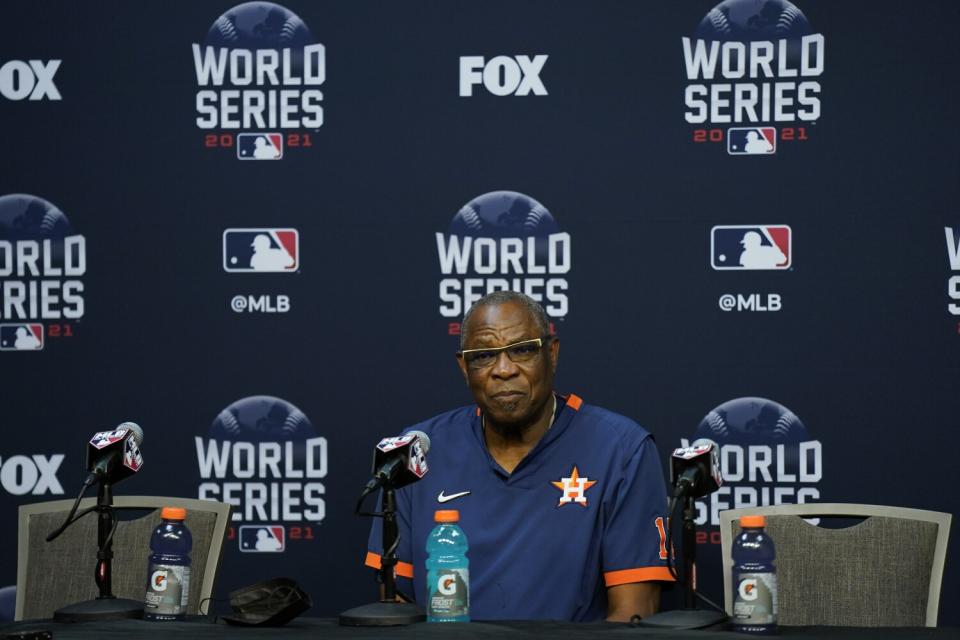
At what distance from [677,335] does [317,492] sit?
1.17 meters

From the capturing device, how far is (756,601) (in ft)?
5.62

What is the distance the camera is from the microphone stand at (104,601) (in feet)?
6.13

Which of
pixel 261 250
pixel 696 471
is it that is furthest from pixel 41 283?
pixel 696 471

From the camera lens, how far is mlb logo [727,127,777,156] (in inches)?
127

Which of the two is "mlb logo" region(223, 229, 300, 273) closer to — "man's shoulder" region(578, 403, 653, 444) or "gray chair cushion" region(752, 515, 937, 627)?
"man's shoulder" region(578, 403, 653, 444)

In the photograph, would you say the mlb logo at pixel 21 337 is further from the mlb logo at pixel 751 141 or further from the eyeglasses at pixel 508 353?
the mlb logo at pixel 751 141

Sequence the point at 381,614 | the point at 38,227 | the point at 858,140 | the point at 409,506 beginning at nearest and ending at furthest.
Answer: the point at 381,614
the point at 409,506
the point at 858,140
the point at 38,227

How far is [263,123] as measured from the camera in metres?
3.38

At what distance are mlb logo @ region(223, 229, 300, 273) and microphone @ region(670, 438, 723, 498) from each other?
1763 millimetres

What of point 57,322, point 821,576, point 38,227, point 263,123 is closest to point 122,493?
point 57,322

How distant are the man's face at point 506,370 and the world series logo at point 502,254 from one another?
29.0 inches

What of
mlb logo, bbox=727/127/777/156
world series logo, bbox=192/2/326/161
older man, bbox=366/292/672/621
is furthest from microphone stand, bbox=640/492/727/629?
world series logo, bbox=192/2/326/161

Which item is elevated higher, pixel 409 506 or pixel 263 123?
pixel 263 123

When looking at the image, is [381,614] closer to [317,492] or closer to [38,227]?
[317,492]
